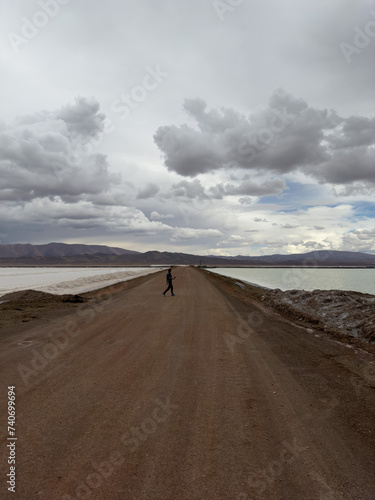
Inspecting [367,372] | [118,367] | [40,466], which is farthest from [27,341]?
[367,372]

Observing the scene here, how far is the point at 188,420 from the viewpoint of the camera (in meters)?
4.83

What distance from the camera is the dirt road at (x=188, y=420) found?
137 inches

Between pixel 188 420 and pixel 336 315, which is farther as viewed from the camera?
pixel 336 315

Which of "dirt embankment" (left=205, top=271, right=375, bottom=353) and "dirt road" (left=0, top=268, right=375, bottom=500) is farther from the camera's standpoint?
"dirt embankment" (left=205, top=271, right=375, bottom=353)

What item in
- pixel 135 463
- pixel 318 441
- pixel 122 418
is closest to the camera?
pixel 135 463

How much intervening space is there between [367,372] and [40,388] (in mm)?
7071

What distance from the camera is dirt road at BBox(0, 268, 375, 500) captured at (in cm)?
349

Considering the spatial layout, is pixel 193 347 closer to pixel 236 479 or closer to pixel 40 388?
pixel 40 388

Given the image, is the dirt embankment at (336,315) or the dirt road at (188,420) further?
the dirt embankment at (336,315)

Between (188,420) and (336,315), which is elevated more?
(188,420)

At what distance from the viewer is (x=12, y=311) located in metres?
15.6

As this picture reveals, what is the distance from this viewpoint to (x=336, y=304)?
55.4 feet

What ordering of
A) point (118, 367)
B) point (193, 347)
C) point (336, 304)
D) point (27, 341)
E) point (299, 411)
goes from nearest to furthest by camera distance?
point (299, 411), point (118, 367), point (193, 347), point (27, 341), point (336, 304)

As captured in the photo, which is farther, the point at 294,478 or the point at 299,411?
the point at 299,411
